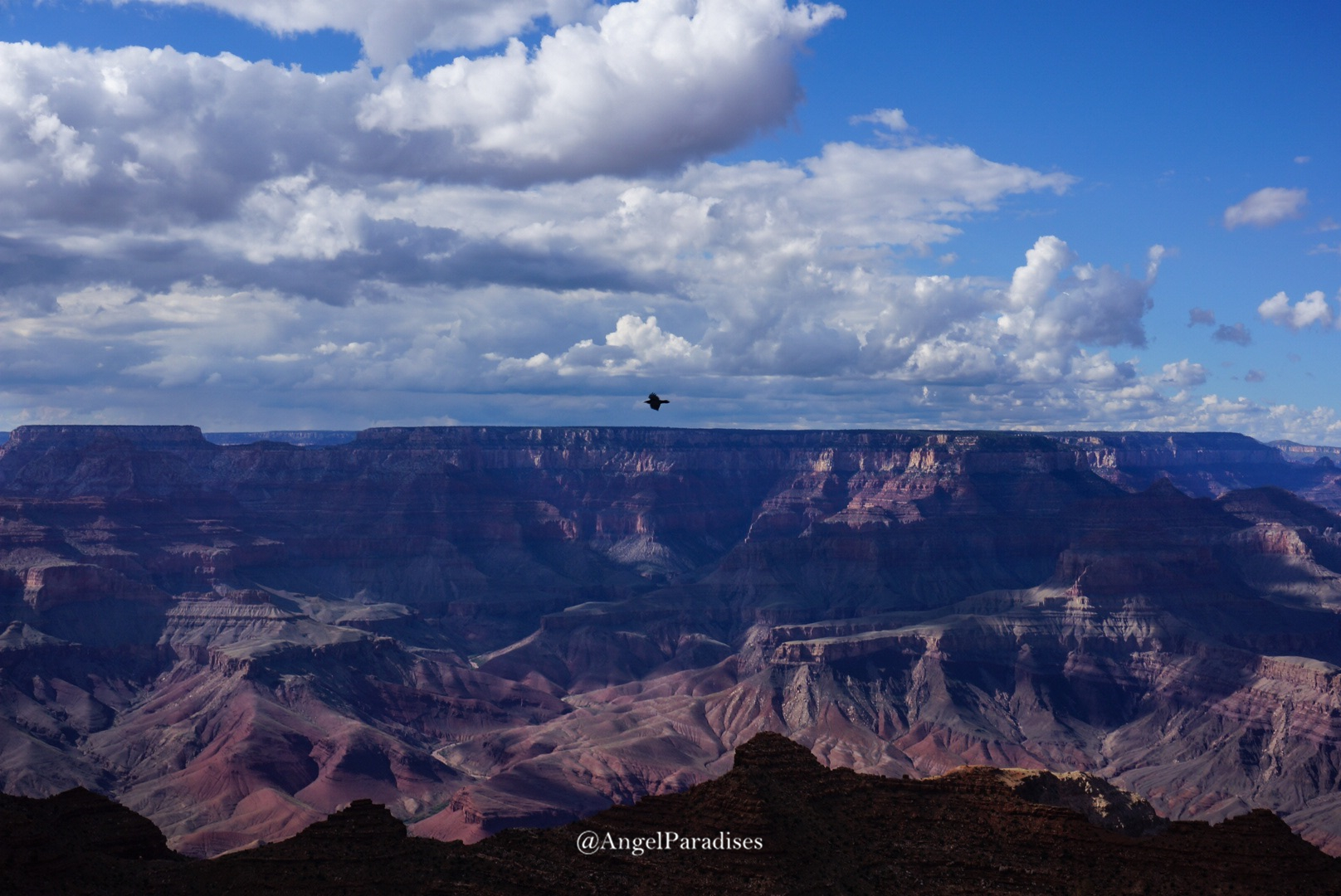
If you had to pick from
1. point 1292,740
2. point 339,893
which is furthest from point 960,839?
point 1292,740

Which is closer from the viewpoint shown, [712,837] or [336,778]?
[712,837]

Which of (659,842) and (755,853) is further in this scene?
(659,842)

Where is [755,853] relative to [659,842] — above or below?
above

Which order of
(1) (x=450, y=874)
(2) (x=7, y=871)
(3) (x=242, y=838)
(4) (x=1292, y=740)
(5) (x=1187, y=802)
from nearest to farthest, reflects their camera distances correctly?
(2) (x=7, y=871), (1) (x=450, y=874), (3) (x=242, y=838), (5) (x=1187, y=802), (4) (x=1292, y=740)

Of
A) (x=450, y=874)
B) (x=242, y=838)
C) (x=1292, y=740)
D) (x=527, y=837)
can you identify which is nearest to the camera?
(x=450, y=874)

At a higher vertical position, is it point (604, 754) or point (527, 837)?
point (527, 837)

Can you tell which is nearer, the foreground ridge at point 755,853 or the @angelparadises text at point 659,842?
the foreground ridge at point 755,853

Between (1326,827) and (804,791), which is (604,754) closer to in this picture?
(1326,827)

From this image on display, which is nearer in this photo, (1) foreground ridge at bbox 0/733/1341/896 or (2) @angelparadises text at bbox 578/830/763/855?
(1) foreground ridge at bbox 0/733/1341/896
